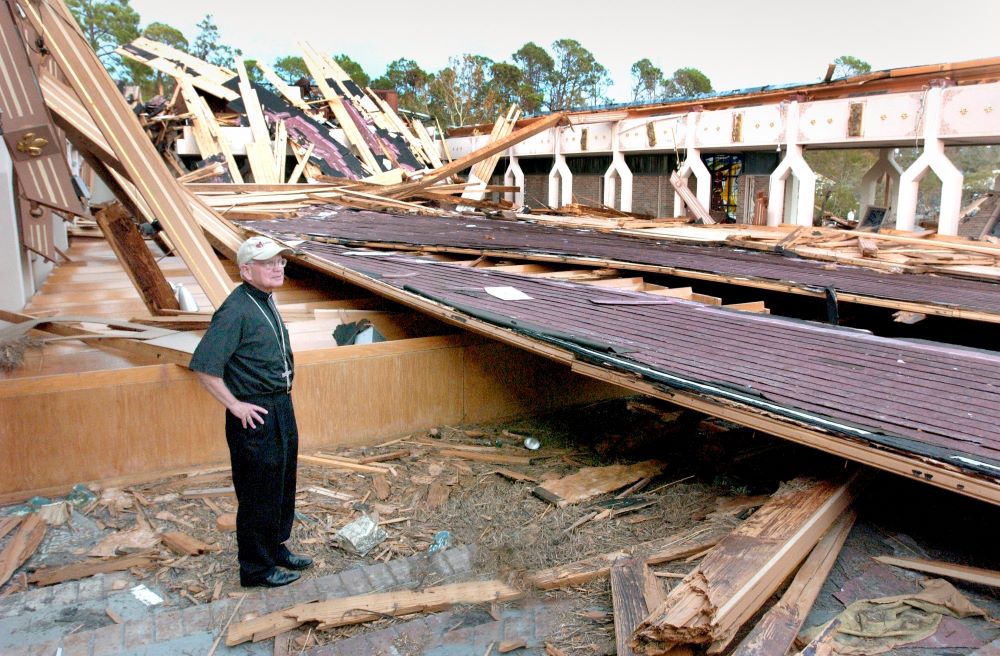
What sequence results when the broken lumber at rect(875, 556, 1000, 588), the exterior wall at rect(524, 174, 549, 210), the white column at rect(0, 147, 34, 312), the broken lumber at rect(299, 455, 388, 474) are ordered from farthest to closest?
the exterior wall at rect(524, 174, 549, 210) < the white column at rect(0, 147, 34, 312) < the broken lumber at rect(299, 455, 388, 474) < the broken lumber at rect(875, 556, 1000, 588)

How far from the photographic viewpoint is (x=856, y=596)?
329 centimetres

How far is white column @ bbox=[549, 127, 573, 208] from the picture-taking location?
2161cm

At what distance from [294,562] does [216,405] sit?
1.51 meters

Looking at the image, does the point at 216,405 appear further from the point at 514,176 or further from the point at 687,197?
the point at 514,176

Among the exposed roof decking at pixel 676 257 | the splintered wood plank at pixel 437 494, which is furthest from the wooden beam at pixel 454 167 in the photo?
the splintered wood plank at pixel 437 494

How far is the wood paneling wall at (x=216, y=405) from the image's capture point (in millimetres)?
4637

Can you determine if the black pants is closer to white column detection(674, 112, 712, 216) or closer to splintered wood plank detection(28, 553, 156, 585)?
splintered wood plank detection(28, 553, 156, 585)

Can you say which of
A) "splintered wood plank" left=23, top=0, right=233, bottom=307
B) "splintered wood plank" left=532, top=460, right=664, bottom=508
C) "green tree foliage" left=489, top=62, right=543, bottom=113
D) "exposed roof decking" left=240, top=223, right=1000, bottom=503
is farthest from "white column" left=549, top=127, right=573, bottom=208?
"green tree foliage" left=489, top=62, right=543, bottom=113

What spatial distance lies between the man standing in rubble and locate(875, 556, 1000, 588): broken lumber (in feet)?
9.31

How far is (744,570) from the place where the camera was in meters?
3.22

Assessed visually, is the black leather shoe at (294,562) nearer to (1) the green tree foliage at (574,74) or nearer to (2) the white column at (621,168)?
(2) the white column at (621,168)

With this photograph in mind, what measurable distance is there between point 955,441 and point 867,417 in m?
0.38

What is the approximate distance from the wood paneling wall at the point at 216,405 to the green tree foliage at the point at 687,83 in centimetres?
4784

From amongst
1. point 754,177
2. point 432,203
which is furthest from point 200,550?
point 754,177
